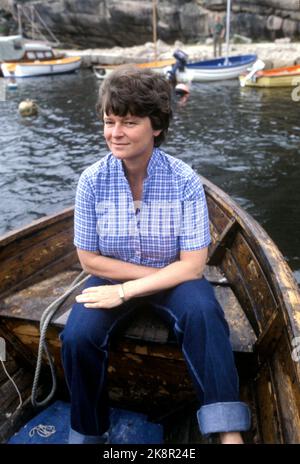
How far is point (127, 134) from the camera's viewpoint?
7.95ft

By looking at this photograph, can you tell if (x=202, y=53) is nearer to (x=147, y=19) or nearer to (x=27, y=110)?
(x=147, y=19)

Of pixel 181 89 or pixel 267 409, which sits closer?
pixel 267 409

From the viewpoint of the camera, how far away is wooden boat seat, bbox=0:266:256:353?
2.84 metres

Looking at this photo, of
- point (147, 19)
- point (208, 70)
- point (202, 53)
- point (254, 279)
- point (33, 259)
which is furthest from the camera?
point (147, 19)

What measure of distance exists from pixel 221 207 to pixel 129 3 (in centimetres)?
4256

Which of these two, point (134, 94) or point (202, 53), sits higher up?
point (202, 53)

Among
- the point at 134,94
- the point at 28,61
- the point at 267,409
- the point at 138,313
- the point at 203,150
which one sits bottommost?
the point at 203,150

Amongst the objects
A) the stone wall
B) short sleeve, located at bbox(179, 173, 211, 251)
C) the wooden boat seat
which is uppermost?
the stone wall

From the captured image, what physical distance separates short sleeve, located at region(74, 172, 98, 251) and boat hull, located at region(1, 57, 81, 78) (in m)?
31.4

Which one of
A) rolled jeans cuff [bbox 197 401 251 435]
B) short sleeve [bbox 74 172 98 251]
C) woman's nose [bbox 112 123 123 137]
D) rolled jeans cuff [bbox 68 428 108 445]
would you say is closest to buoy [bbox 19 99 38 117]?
short sleeve [bbox 74 172 98 251]

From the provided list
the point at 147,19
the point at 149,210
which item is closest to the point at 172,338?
the point at 149,210

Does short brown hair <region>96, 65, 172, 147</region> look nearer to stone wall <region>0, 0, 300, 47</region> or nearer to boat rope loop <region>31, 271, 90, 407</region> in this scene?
boat rope loop <region>31, 271, 90, 407</region>

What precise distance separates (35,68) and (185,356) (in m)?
32.8
